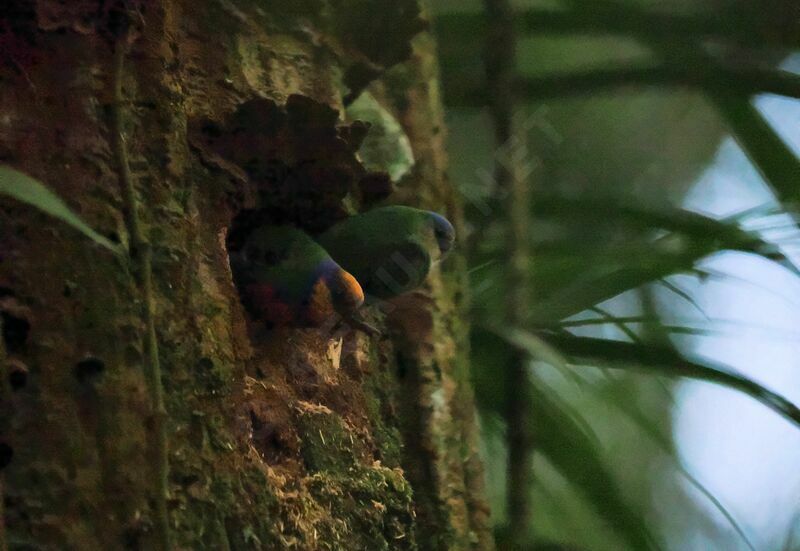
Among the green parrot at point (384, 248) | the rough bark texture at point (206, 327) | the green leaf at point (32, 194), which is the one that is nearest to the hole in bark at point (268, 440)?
the rough bark texture at point (206, 327)

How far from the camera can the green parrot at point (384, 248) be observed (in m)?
0.60

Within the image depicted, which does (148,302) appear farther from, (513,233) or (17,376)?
(513,233)

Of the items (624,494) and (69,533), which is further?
(624,494)

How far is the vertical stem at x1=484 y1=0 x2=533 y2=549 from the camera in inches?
33.6

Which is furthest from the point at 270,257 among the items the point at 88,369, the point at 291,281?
the point at 88,369

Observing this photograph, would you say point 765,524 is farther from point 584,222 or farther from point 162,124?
point 162,124

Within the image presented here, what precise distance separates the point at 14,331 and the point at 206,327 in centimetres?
11

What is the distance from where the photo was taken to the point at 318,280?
1.82 ft

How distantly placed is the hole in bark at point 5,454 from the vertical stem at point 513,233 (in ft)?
1.65

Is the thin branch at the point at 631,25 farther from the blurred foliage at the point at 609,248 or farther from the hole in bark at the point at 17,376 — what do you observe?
the hole in bark at the point at 17,376

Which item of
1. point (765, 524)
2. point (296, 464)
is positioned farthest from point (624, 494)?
point (765, 524)

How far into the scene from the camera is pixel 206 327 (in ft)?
1.73

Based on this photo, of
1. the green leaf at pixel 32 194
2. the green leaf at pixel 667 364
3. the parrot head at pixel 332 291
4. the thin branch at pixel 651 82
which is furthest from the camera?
the thin branch at pixel 651 82

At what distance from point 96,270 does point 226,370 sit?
103 mm
